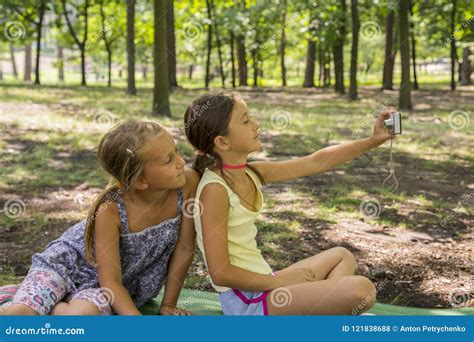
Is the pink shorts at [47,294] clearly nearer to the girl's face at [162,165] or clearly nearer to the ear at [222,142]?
the girl's face at [162,165]

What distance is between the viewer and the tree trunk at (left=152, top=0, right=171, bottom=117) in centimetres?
1103

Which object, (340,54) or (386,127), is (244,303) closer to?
(386,127)

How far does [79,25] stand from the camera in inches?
1221

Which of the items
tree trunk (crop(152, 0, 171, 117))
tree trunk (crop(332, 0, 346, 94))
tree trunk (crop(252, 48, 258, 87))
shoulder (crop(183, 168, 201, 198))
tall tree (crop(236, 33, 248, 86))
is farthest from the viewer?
tree trunk (crop(252, 48, 258, 87))

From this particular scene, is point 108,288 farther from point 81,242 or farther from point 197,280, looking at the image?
point 197,280

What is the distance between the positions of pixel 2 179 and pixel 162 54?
4489 mm

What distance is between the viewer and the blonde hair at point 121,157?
2.90 m

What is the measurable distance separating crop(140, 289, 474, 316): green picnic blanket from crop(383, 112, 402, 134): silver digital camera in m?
0.97

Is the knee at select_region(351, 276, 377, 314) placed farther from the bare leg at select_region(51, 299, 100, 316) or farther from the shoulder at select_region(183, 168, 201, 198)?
the bare leg at select_region(51, 299, 100, 316)

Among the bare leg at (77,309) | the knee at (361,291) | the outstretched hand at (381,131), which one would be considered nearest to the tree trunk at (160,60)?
the outstretched hand at (381,131)

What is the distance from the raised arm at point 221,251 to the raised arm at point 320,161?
0.39 metres

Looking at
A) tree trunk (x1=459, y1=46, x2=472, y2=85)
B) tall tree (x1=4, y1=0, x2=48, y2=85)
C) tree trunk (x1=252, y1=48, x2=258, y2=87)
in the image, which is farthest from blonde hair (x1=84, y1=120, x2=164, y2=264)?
tree trunk (x1=459, y1=46, x2=472, y2=85)

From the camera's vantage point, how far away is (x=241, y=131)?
9.78 ft

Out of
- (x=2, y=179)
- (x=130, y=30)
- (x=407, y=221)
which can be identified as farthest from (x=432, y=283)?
(x=130, y=30)
